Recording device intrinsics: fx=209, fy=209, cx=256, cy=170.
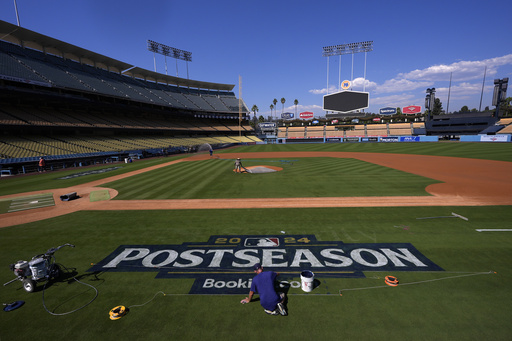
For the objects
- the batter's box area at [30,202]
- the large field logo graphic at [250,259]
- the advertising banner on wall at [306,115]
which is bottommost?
the large field logo graphic at [250,259]

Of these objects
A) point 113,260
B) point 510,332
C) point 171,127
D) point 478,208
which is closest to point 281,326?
point 510,332

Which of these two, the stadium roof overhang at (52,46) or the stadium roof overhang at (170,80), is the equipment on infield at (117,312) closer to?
the stadium roof overhang at (52,46)

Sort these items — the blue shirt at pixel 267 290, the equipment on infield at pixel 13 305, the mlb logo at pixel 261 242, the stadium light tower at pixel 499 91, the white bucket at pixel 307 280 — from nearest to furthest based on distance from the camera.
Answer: the blue shirt at pixel 267 290
the equipment on infield at pixel 13 305
the white bucket at pixel 307 280
the mlb logo at pixel 261 242
the stadium light tower at pixel 499 91

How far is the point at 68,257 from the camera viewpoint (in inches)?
315

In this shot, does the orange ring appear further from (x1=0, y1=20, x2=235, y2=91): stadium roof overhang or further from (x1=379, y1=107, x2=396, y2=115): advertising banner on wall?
(x1=379, y1=107, x2=396, y2=115): advertising banner on wall

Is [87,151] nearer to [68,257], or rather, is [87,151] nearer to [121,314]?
[68,257]

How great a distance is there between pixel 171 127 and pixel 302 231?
211ft

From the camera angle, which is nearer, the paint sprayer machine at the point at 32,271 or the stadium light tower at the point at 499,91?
the paint sprayer machine at the point at 32,271

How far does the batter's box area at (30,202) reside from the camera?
527 inches

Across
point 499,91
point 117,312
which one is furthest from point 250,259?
point 499,91

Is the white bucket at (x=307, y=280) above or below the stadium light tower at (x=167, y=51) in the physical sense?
below

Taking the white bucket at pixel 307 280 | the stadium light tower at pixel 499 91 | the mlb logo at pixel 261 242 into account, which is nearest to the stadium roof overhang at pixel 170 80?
the mlb logo at pixel 261 242

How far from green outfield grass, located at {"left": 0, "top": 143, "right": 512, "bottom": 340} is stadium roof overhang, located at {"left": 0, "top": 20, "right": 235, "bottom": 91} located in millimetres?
52833

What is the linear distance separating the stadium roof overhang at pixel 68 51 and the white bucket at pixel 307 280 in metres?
60.8
